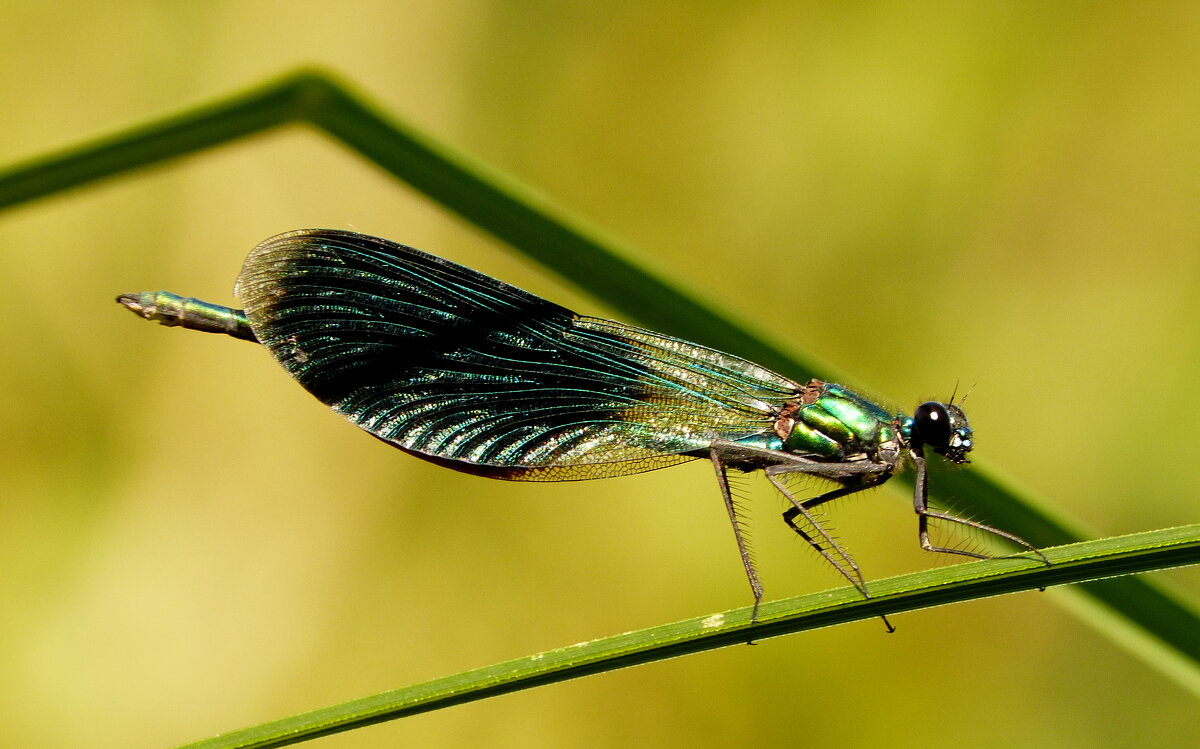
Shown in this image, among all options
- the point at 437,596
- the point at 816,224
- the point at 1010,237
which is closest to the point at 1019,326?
the point at 1010,237

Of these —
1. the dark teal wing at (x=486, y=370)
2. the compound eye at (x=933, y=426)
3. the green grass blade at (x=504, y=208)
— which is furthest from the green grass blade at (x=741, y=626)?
the dark teal wing at (x=486, y=370)

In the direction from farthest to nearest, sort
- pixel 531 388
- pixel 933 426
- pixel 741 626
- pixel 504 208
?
pixel 531 388, pixel 933 426, pixel 504 208, pixel 741 626

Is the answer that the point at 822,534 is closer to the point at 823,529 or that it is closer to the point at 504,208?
the point at 823,529

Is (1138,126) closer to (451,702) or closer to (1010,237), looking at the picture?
(1010,237)


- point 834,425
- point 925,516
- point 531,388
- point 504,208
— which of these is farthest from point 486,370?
point 925,516

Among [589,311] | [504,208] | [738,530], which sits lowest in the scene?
[738,530]

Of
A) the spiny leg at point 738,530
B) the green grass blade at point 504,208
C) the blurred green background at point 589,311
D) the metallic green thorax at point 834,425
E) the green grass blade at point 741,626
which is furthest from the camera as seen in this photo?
the blurred green background at point 589,311

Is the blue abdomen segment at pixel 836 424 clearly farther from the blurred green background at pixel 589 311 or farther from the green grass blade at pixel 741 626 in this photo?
the blurred green background at pixel 589 311
